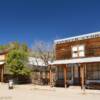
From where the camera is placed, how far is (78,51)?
108ft

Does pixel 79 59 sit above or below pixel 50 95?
above

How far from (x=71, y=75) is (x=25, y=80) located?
1202cm

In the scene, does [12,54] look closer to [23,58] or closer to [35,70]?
[23,58]

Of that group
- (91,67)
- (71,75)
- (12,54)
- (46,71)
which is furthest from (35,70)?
(91,67)

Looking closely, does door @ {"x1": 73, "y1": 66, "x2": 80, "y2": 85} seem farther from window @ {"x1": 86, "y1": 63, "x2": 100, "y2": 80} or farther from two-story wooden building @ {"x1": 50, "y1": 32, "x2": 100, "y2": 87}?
window @ {"x1": 86, "y1": 63, "x2": 100, "y2": 80}

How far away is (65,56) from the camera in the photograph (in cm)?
3428

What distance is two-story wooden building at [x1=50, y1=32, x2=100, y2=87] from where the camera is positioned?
30.6 meters

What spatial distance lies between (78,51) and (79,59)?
1.60 metres

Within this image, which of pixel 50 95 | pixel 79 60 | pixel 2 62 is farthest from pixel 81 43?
pixel 2 62

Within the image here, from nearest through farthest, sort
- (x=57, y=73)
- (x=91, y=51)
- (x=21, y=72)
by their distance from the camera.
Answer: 1. (x=91, y=51)
2. (x=57, y=73)
3. (x=21, y=72)

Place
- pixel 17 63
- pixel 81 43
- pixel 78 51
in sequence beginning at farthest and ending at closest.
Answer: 1. pixel 17 63
2. pixel 78 51
3. pixel 81 43

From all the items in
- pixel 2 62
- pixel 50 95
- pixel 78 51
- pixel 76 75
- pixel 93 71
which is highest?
pixel 78 51

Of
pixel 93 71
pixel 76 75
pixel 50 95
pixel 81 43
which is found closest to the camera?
pixel 50 95

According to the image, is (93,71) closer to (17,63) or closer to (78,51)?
(78,51)
